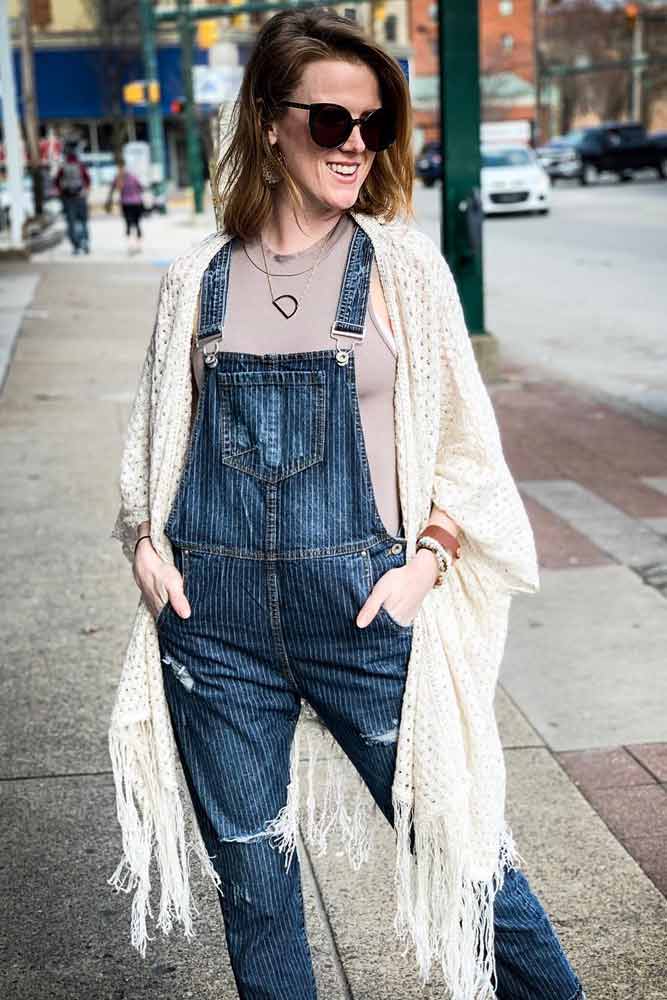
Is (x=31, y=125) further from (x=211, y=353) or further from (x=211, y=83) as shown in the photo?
(x=211, y=353)

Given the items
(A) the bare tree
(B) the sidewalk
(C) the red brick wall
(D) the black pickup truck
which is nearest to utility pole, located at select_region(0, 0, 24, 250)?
(B) the sidewalk

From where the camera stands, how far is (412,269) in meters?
2.09

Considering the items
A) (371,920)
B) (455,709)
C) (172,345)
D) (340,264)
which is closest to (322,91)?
(340,264)

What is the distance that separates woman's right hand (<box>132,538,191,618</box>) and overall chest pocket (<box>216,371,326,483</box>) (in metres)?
0.21

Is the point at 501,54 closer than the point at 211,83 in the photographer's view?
No

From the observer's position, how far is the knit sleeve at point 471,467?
7.06 ft

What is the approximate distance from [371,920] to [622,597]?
8.25 ft

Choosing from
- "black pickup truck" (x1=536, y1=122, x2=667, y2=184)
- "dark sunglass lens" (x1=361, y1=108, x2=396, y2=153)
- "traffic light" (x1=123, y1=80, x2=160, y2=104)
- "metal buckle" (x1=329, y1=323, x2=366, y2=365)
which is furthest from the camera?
"black pickup truck" (x1=536, y1=122, x2=667, y2=184)

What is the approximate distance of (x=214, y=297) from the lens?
6.86ft

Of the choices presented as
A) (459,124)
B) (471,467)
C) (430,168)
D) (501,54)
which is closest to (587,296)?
(459,124)

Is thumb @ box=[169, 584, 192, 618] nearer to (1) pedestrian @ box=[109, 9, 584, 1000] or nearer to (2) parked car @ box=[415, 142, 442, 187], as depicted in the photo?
(1) pedestrian @ box=[109, 9, 584, 1000]

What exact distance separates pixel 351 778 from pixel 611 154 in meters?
41.4

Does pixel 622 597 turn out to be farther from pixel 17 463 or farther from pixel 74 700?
pixel 17 463

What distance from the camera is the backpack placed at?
23.3 m
